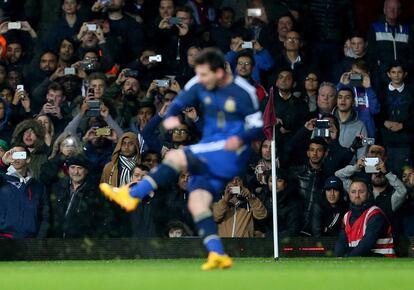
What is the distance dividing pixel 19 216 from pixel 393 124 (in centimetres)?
583

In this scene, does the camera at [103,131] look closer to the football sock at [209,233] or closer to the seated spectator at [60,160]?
the seated spectator at [60,160]

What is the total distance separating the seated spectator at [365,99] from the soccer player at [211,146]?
20.8ft

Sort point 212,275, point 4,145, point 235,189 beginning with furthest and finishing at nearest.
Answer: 1. point 4,145
2. point 235,189
3. point 212,275

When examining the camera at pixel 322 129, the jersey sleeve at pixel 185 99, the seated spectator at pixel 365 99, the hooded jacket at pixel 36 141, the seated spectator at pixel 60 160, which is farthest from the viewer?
the seated spectator at pixel 365 99

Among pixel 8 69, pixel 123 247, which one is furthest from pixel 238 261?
pixel 8 69

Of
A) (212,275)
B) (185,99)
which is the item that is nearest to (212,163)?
(185,99)

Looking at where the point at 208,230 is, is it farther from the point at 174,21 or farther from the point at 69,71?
the point at 174,21

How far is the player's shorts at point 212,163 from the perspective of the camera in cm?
1277

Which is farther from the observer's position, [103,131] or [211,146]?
[103,131]

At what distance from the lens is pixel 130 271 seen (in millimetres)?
13383

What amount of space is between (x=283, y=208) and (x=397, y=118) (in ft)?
9.73

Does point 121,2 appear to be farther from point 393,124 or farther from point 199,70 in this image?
point 199,70

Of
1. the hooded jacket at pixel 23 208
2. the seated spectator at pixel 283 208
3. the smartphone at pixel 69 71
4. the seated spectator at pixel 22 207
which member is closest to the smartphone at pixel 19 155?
the seated spectator at pixel 22 207

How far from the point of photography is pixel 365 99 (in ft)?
63.1
